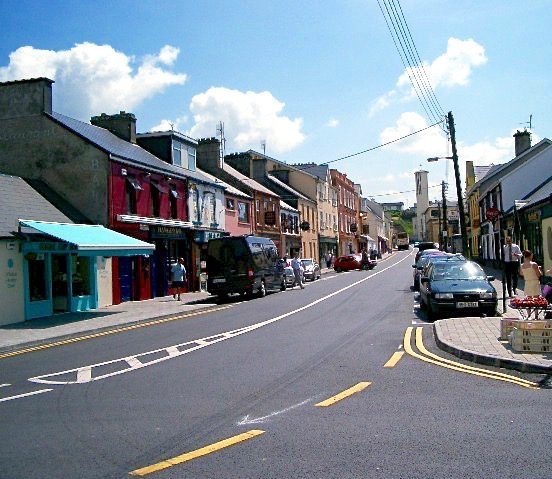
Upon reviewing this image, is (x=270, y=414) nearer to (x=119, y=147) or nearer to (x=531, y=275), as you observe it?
(x=531, y=275)

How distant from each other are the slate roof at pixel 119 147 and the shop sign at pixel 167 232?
2.69m

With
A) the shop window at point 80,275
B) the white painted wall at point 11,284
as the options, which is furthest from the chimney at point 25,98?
the white painted wall at point 11,284

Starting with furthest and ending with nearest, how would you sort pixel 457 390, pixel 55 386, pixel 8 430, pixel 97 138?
pixel 97 138, pixel 55 386, pixel 457 390, pixel 8 430

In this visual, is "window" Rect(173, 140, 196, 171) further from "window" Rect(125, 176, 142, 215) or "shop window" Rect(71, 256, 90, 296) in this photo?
"shop window" Rect(71, 256, 90, 296)

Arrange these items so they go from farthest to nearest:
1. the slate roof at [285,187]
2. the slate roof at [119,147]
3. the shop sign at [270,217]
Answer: the slate roof at [285,187] < the shop sign at [270,217] < the slate roof at [119,147]

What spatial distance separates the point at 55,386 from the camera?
9.23m

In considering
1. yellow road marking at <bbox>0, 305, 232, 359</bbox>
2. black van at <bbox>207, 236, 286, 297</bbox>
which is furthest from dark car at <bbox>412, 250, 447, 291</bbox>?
yellow road marking at <bbox>0, 305, 232, 359</bbox>

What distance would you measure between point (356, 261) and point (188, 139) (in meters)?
26.2

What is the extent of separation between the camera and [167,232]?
30172 millimetres

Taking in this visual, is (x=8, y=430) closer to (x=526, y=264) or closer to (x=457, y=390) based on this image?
(x=457, y=390)

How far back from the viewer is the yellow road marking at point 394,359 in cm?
986

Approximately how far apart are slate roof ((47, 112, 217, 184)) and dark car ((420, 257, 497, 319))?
48.3 feet

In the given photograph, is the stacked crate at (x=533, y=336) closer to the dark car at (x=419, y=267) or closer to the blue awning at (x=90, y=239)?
the blue awning at (x=90, y=239)

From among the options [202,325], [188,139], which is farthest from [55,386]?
[188,139]
